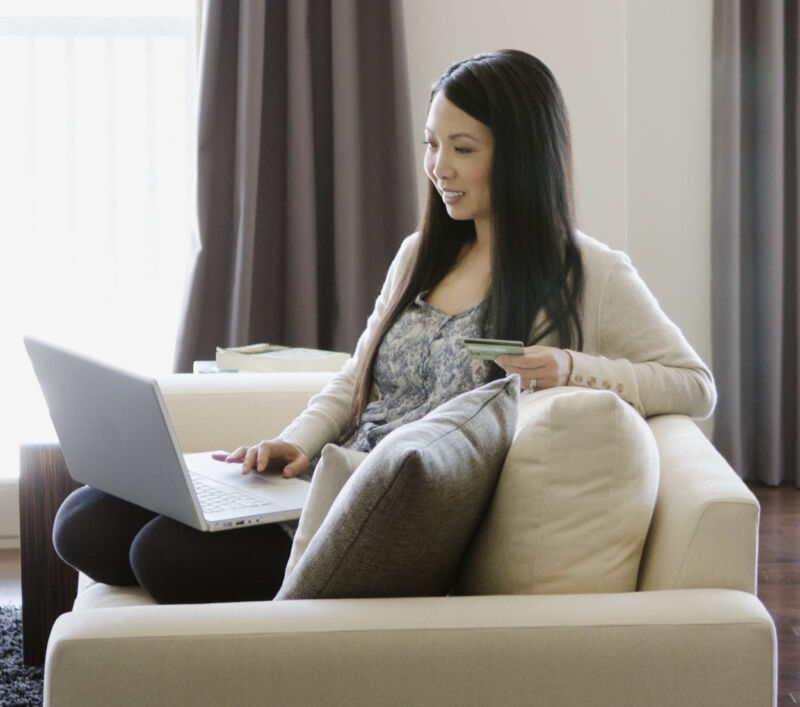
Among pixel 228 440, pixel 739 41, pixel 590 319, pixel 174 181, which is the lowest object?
pixel 228 440

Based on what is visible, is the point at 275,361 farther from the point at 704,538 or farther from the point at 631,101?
the point at 631,101

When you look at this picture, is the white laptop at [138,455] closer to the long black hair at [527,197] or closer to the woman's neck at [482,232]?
the long black hair at [527,197]

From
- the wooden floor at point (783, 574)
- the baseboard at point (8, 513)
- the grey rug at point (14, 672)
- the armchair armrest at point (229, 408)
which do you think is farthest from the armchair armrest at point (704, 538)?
the baseboard at point (8, 513)

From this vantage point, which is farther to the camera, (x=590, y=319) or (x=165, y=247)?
(x=165, y=247)

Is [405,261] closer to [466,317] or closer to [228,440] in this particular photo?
[466,317]

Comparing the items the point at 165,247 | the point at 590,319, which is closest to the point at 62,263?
the point at 165,247

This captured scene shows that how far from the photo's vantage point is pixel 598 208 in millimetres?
3205

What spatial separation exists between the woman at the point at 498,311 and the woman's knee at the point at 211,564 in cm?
17

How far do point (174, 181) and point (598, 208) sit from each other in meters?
1.29

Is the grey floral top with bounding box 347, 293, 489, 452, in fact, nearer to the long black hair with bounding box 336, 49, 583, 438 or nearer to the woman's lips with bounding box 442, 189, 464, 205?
the long black hair with bounding box 336, 49, 583, 438

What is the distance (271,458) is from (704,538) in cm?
81

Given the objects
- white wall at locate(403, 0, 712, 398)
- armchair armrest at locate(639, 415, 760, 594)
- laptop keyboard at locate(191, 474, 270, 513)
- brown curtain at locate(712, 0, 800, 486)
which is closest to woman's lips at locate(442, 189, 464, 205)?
laptop keyboard at locate(191, 474, 270, 513)

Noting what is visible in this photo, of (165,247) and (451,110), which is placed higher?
(451,110)

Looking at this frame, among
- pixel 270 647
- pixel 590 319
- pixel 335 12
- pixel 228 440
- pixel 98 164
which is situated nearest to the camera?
pixel 270 647
